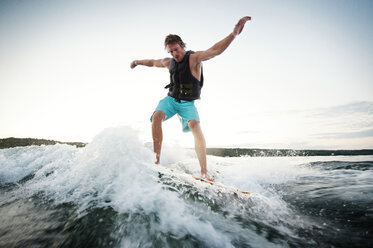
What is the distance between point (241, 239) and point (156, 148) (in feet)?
8.43

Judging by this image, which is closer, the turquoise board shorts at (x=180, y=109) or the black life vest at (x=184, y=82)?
the black life vest at (x=184, y=82)

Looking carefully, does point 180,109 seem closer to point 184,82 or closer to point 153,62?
point 184,82

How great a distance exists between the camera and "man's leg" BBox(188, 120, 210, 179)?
3.36m

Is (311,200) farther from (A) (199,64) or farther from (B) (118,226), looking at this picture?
(A) (199,64)

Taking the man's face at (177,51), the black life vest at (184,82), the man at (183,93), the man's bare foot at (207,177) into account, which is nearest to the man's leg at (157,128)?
the man at (183,93)

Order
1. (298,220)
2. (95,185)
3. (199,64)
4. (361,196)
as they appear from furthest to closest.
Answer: (199,64) < (361,196) < (95,185) < (298,220)

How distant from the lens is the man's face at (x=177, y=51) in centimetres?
326

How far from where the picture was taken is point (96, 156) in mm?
2201

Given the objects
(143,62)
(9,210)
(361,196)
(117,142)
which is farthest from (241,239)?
(143,62)

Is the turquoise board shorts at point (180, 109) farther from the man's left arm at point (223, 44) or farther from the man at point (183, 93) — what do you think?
the man's left arm at point (223, 44)

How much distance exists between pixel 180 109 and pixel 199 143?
82cm

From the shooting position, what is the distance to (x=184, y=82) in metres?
3.47

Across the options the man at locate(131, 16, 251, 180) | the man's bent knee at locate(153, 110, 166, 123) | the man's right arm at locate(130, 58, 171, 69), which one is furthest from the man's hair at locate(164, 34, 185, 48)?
the man's bent knee at locate(153, 110, 166, 123)

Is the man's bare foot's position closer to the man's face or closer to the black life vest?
the black life vest
